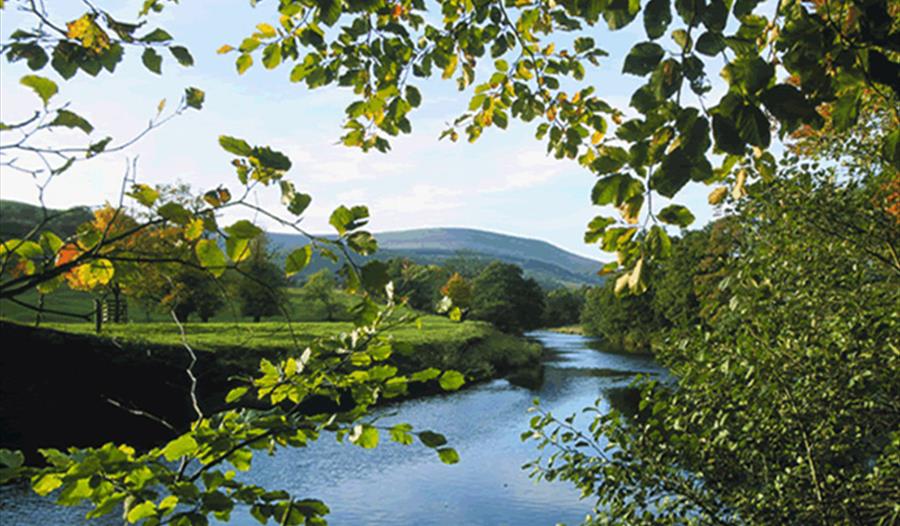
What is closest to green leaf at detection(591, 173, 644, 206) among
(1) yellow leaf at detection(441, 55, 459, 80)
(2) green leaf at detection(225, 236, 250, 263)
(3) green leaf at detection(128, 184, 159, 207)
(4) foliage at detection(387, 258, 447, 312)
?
(4) foliage at detection(387, 258, 447, 312)

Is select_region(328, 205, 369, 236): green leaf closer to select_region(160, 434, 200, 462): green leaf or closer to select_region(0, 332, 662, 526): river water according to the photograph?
select_region(160, 434, 200, 462): green leaf

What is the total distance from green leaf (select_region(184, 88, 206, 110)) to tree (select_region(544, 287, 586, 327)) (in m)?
105

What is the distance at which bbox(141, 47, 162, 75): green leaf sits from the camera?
2.03 metres

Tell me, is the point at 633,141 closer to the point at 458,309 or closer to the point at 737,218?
the point at 458,309

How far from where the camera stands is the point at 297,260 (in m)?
1.78

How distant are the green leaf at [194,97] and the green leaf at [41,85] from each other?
A: 33 cm

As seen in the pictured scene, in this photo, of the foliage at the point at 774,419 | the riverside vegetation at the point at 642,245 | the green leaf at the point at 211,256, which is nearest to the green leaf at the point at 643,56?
the riverside vegetation at the point at 642,245

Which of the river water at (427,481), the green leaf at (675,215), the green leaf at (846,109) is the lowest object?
the river water at (427,481)

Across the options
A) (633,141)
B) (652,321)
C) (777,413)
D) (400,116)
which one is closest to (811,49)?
(633,141)

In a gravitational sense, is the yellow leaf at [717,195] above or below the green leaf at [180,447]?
above

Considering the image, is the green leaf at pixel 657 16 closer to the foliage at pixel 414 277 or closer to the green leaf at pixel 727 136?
the green leaf at pixel 727 136

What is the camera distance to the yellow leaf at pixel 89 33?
1912mm

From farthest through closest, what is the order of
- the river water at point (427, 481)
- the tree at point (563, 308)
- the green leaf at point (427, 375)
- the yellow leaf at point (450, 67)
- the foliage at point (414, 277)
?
1. the tree at point (563, 308)
2. the river water at point (427, 481)
3. the yellow leaf at point (450, 67)
4. the foliage at point (414, 277)
5. the green leaf at point (427, 375)

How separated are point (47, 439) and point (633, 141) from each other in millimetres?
20253
